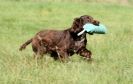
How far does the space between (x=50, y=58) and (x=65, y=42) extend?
0.52 meters

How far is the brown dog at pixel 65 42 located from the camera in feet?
33.7

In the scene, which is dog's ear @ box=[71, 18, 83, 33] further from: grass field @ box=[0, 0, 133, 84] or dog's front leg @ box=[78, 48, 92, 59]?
grass field @ box=[0, 0, 133, 84]

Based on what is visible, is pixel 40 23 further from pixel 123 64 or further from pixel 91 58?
pixel 123 64

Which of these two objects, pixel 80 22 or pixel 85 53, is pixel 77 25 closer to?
pixel 80 22

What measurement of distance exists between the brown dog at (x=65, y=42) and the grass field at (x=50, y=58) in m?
0.19

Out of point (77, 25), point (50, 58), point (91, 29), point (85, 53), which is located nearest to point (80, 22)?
point (77, 25)

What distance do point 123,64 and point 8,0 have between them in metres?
16.1

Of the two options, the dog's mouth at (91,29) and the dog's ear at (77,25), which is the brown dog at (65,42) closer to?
the dog's ear at (77,25)

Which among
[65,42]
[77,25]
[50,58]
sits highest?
[77,25]

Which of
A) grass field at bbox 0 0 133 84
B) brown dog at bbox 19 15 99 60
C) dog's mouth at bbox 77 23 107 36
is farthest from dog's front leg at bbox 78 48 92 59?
dog's mouth at bbox 77 23 107 36

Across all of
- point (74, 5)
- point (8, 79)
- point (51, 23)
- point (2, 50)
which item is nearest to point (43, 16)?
point (51, 23)

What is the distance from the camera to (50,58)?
9.99 m

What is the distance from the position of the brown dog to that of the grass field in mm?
189

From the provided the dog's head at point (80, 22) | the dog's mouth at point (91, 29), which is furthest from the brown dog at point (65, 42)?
the dog's mouth at point (91, 29)
